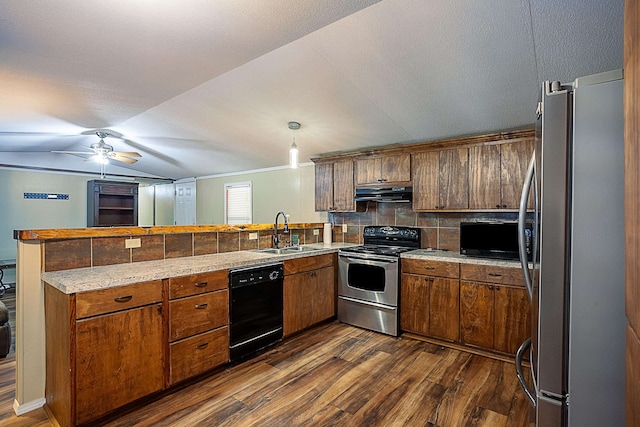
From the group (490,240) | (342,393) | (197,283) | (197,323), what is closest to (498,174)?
(490,240)

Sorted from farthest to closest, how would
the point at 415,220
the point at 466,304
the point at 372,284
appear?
the point at 415,220 → the point at 372,284 → the point at 466,304

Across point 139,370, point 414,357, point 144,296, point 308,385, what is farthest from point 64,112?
point 414,357

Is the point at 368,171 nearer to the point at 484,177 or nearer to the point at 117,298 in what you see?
the point at 484,177

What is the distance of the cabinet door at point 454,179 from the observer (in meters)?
3.35

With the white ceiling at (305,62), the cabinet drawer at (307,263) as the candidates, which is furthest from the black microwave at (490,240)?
the cabinet drawer at (307,263)

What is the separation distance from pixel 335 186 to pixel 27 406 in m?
3.54

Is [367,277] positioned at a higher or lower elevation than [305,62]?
lower

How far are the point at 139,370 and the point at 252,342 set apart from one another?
959mm

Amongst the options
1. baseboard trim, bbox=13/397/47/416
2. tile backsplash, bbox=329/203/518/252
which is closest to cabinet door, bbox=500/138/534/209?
tile backsplash, bbox=329/203/518/252

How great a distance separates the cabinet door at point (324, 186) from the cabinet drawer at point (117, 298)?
8.64ft

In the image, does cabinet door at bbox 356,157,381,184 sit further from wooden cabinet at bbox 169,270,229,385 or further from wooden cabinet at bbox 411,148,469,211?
wooden cabinet at bbox 169,270,229,385

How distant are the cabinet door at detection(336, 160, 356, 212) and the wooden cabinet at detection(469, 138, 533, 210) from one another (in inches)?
58.3

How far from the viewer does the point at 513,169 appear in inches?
121

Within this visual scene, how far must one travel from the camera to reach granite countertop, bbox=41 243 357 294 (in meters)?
1.86
